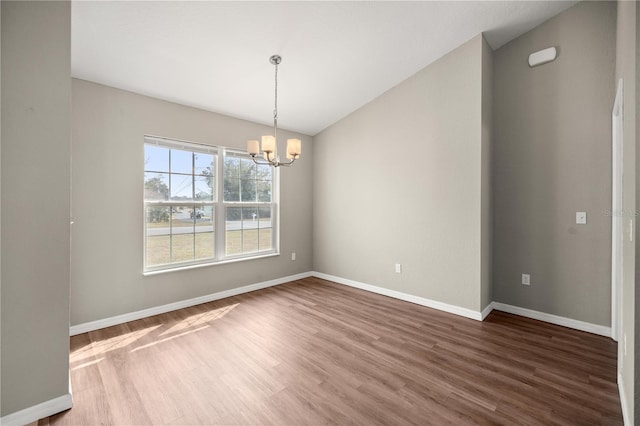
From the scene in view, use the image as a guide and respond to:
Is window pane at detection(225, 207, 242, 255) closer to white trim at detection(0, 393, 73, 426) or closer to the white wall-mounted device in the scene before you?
white trim at detection(0, 393, 73, 426)

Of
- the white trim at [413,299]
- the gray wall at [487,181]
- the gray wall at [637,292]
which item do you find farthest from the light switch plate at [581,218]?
the gray wall at [637,292]

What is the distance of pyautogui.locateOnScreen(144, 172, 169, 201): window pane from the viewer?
10.9 feet

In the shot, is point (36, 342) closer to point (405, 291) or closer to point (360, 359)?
point (360, 359)

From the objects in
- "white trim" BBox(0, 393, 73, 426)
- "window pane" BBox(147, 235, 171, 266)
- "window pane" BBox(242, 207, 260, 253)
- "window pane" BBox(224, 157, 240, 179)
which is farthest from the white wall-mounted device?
"white trim" BBox(0, 393, 73, 426)

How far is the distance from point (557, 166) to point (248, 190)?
3.89 metres

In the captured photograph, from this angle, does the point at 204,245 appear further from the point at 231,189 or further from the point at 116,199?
the point at 116,199

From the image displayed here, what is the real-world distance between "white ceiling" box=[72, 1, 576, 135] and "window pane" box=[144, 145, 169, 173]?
2.02 feet

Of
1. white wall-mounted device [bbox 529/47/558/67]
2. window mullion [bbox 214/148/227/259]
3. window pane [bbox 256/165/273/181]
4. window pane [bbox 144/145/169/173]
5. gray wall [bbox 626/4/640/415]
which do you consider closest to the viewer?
gray wall [bbox 626/4/640/415]

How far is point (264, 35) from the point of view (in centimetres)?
263

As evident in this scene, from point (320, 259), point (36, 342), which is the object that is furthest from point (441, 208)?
point (36, 342)

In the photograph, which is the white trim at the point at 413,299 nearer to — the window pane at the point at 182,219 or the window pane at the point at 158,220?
the window pane at the point at 182,219

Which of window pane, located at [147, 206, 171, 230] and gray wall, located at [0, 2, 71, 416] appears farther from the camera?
window pane, located at [147, 206, 171, 230]

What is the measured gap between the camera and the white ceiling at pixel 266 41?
91.6 inches

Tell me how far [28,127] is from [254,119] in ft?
9.04
